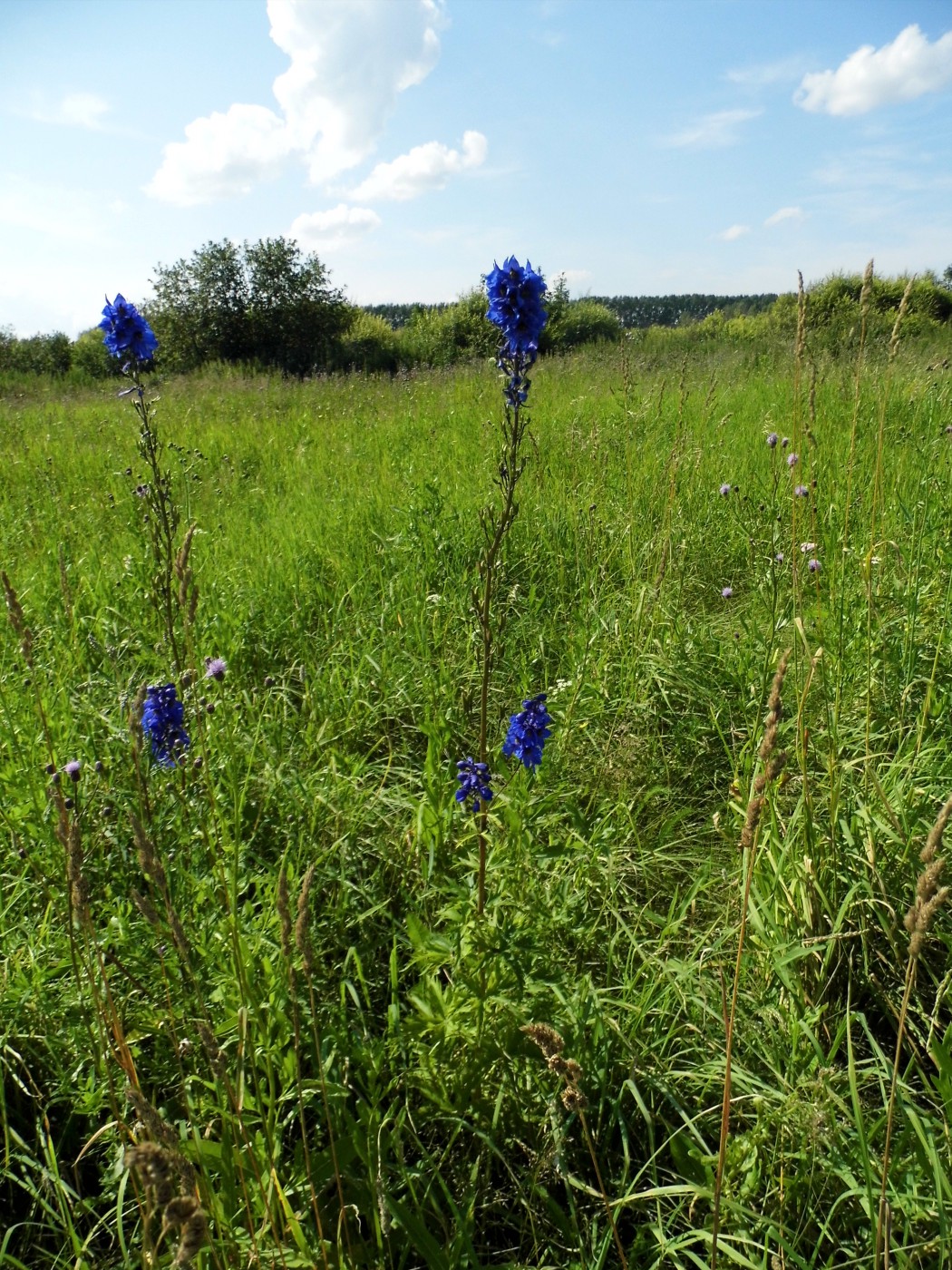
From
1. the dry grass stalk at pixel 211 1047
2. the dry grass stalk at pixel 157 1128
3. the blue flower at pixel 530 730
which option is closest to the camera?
the dry grass stalk at pixel 157 1128

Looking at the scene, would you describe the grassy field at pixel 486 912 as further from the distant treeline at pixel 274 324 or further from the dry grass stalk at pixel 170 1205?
the distant treeline at pixel 274 324

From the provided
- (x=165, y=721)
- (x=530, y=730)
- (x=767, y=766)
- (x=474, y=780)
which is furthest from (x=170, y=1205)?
(x=165, y=721)

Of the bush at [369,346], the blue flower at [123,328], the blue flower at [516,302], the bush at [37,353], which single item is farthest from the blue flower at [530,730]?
the bush at [37,353]

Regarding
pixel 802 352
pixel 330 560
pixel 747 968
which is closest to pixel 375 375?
pixel 330 560

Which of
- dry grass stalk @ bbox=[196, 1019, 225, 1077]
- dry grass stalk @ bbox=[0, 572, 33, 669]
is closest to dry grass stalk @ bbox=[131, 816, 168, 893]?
dry grass stalk @ bbox=[196, 1019, 225, 1077]

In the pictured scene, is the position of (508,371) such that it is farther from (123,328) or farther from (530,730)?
(123,328)

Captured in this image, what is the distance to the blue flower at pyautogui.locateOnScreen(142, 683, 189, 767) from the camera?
1.91m

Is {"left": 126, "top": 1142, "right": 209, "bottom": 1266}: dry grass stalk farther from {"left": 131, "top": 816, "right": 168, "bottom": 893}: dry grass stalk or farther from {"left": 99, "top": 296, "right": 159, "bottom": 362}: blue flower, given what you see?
{"left": 99, "top": 296, "right": 159, "bottom": 362}: blue flower

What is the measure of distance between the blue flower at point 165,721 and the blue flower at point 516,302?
4.05 feet

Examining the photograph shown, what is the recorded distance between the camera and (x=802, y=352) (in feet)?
6.73

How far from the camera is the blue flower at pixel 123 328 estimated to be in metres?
2.32

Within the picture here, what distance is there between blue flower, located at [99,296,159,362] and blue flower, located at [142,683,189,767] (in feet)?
3.74

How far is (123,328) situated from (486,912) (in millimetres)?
2073

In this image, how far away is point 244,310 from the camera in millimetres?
22500
